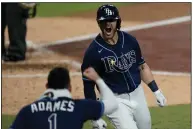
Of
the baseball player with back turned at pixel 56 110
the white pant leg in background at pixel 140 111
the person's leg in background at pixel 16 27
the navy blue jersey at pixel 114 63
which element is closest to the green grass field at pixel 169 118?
the white pant leg in background at pixel 140 111

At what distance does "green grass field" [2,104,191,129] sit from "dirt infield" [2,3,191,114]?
358 mm

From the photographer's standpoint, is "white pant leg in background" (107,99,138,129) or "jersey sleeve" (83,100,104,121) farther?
"white pant leg in background" (107,99,138,129)

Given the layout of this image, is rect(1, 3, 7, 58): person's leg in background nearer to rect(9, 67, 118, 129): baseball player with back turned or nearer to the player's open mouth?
the player's open mouth

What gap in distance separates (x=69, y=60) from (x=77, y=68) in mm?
635

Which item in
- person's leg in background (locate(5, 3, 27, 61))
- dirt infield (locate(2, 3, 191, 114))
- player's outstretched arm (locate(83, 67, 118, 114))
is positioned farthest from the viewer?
person's leg in background (locate(5, 3, 27, 61))

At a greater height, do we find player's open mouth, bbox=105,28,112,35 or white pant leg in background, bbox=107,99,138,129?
player's open mouth, bbox=105,28,112,35

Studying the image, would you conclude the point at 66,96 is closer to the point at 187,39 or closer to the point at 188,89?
the point at 188,89

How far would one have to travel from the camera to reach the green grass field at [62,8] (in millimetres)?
18844

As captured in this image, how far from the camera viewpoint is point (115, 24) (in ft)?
27.1

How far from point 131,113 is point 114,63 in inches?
23.0

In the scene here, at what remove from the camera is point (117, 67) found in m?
8.26

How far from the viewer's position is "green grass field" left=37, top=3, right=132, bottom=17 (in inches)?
742

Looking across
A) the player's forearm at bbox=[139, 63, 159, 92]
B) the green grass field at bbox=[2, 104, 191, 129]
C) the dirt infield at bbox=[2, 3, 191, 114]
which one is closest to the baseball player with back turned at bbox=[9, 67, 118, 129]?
the player's forearm at bbox=[139, 63, 159, 92]

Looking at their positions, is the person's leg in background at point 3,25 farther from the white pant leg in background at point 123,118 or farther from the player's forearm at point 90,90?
the white pant leg in background at point 123,118
